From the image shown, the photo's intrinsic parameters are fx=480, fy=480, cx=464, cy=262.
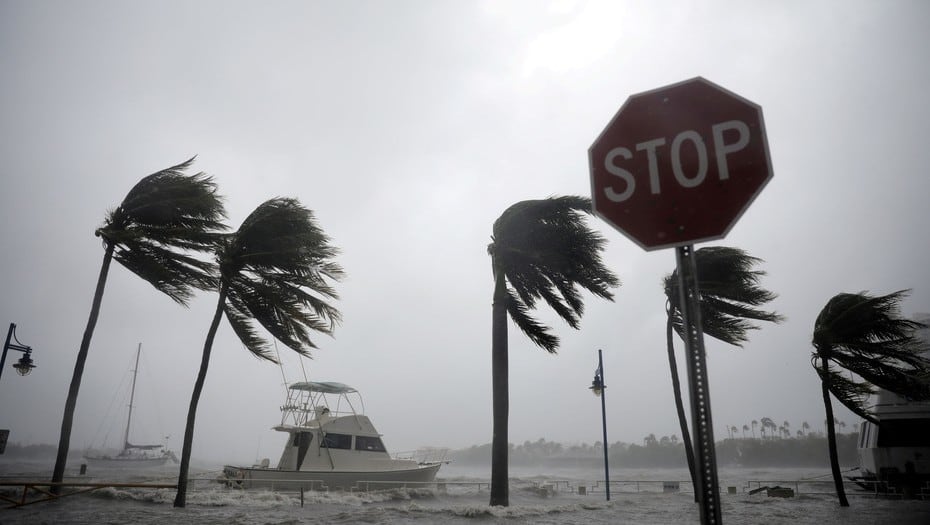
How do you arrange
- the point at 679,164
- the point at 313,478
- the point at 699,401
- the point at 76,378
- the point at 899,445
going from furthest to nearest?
the point at 313,478 → the point at 899,445 → the point at 76,378 → the point at 679,164 → the point at 699,401

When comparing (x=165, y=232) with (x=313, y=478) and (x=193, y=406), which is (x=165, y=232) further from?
(x=313, y=478)

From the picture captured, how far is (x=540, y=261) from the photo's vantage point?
1450 cm

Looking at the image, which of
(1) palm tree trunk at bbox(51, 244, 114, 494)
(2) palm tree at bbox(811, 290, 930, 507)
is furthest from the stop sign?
(2) palm tree at bbox(811, 290, 930, 507)

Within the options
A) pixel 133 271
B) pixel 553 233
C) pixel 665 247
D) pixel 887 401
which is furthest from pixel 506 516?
pixel 887 401

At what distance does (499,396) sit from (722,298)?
10.1m

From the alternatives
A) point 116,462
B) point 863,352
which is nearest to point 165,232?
point 863,352

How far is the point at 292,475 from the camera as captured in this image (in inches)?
824

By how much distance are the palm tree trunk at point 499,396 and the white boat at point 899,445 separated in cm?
1584

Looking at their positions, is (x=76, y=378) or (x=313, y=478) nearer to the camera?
(x=76, y=378)

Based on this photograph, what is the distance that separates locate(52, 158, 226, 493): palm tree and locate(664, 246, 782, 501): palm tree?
1538cm

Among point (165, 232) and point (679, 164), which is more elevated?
point (165, 232)

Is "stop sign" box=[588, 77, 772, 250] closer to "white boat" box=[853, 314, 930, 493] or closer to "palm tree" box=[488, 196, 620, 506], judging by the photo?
"palm tree" box=[488, 196, 620, 506]

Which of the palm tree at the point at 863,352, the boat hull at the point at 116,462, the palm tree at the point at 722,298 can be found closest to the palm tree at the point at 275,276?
the palm tree at the point at 722,298

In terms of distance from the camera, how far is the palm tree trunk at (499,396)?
12.9m
